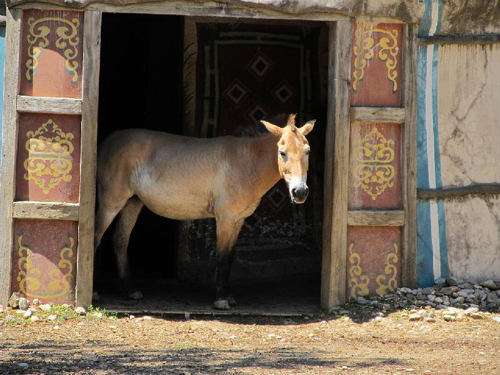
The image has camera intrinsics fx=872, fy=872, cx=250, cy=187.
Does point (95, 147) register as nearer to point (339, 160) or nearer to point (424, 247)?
point (339, 160)

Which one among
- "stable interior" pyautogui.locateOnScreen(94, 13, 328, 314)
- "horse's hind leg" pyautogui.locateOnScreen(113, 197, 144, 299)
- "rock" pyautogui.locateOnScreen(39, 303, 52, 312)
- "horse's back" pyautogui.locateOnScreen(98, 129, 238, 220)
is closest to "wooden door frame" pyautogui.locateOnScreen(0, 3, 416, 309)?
"rock" pyautogui.locateOnScreen(39, 303, 52, 312)

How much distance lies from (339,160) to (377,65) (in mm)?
990

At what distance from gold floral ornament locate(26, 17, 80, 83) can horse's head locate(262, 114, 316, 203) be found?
1.89m

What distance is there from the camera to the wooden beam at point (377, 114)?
8.25 m

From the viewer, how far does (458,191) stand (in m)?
8.54

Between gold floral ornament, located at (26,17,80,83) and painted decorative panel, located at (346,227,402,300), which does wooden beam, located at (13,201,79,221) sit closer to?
gold floral ornament, located at (26,17,80,83)

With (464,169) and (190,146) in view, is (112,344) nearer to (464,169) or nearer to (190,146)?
(190,146)

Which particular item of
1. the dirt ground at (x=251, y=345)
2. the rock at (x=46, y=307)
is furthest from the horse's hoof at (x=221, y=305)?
the rock at (x=46, y=307)

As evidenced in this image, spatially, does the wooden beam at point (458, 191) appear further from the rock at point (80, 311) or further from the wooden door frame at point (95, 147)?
the rock at point (80, 311)

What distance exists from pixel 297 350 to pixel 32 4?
3873 mm

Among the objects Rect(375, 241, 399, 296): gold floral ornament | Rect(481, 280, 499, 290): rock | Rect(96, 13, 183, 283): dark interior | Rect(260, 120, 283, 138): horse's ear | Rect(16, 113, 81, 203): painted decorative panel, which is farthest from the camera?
Rect(96, 13, 183, 283): dark interior

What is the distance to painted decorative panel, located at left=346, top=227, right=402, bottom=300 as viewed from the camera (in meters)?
8.33

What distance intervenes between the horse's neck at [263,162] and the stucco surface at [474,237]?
1746 mm

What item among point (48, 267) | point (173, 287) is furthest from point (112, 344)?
point (173, 287)
